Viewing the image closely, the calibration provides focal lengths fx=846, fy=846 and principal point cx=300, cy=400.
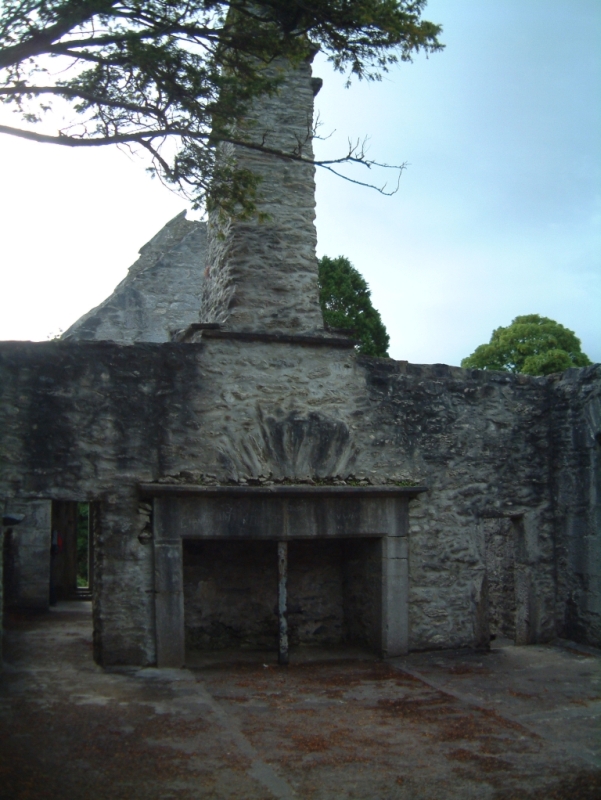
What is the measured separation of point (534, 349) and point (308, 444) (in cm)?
1417

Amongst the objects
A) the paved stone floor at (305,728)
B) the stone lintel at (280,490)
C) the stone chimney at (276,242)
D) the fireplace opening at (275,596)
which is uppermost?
the stone chimney at (276,242)

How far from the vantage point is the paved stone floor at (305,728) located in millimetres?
5109

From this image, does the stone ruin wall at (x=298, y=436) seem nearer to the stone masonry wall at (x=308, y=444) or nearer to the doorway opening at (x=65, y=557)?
the stone masonry wall at (x=308, y=444)

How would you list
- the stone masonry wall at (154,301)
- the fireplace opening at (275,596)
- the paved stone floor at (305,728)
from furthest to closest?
the stone masonry wall at (154,301), the fireplace opening at (275,596), the paved stone floor at (305,728)

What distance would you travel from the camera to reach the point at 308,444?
876 cm

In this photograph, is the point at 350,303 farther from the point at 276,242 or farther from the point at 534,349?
the point at 276,242

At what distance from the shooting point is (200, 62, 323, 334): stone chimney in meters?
9.09

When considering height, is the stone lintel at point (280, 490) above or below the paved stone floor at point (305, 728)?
above

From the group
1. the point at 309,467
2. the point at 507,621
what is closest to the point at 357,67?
the point at 309,467

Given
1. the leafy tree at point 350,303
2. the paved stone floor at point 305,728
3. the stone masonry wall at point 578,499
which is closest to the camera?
the paved stone floor at point 305,728

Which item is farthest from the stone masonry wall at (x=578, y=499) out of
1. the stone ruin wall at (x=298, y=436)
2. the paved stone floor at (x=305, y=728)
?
the paved stone floor at (x=305, y=728)

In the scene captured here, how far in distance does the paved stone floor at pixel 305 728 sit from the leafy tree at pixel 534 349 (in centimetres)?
1269

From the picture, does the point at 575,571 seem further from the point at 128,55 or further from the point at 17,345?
the point at 128,55

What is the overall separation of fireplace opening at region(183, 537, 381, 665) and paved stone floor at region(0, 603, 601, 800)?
0.56 m
